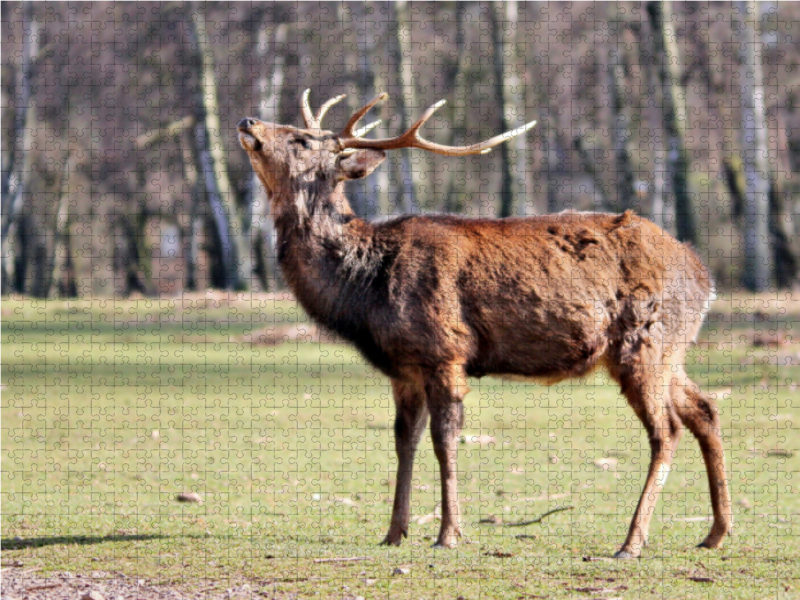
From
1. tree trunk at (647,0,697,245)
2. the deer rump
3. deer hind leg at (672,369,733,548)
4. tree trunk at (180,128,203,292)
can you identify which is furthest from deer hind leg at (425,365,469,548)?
tree trunk at (180,128,203,292)

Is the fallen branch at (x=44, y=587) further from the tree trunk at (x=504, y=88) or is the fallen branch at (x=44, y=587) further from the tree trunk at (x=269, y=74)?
the tree trunk at (x=269, y=74)

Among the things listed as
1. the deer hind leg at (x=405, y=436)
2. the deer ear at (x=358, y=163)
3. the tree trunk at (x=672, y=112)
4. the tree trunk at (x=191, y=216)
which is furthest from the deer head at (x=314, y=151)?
the tree trunk at (x=191, y=216)

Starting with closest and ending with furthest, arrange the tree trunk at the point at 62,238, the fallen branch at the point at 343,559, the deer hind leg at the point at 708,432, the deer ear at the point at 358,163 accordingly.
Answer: the fallen branch at the point at 343,559 → the deer hind leg at the point at 708,432 → the deer ear at the point at 358,163 → the tree trunk at the point at 62,238

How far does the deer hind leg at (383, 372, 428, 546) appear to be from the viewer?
7.86m

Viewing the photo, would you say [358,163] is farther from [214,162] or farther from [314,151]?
[214,162]

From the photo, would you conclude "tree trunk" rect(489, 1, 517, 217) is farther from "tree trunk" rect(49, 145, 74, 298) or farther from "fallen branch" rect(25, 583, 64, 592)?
"fallen branch" rect(25, 583, 64, 592)

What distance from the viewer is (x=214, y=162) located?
3188 cm

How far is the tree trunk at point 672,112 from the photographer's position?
23.7 m

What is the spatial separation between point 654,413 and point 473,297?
1.50 meters

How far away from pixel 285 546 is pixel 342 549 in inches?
16.2

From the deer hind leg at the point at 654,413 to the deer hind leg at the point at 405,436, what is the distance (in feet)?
4.76

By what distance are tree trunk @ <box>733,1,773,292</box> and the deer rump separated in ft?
49.6

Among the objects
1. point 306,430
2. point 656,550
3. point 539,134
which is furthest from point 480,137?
point 656,550

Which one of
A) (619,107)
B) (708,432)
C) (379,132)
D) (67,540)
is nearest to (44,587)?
(67,540)
